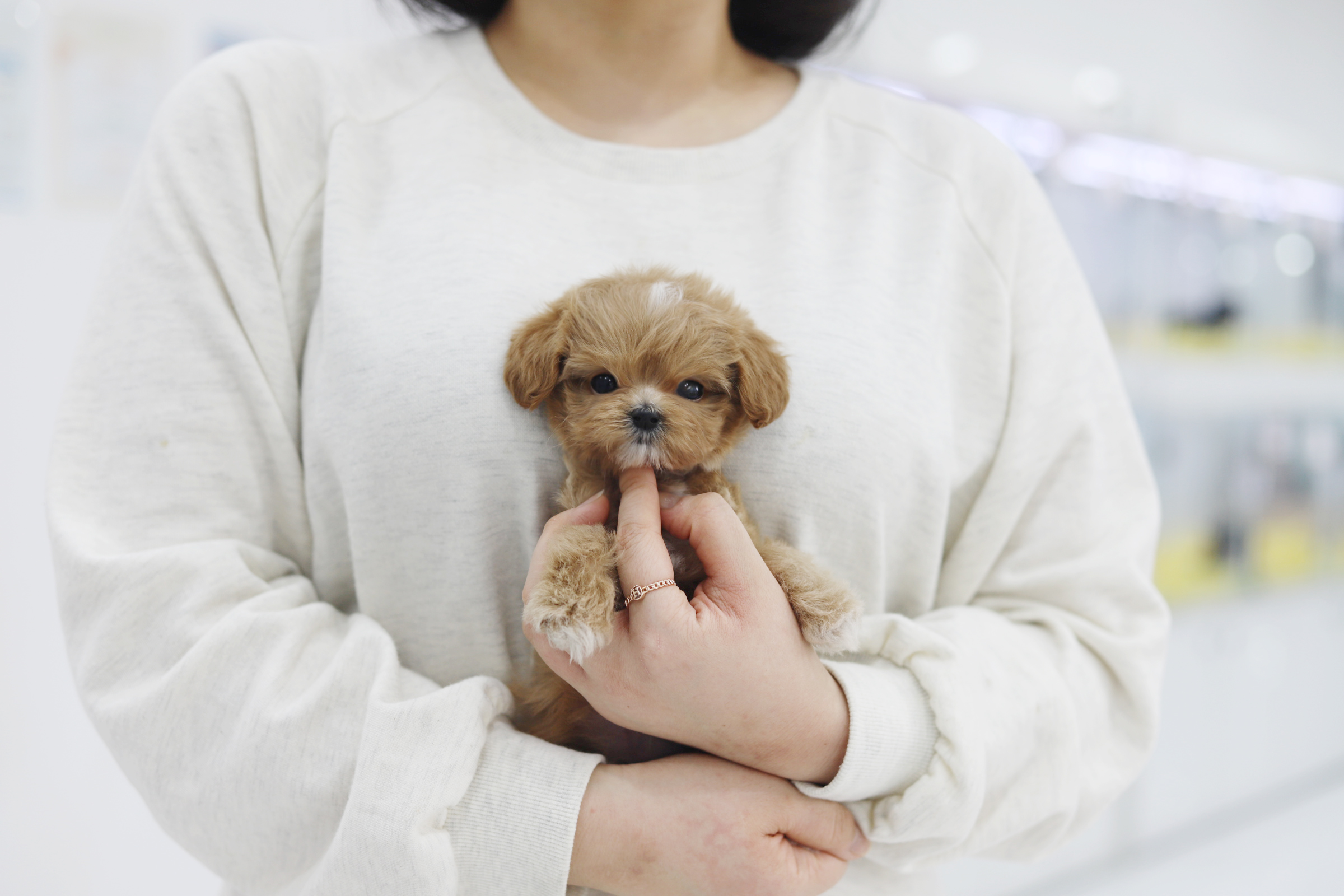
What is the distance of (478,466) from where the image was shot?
85cm

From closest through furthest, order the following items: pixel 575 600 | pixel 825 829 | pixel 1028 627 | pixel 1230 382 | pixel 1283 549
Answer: pixel 575 600 < pixel 825 829 < pixel 1028 627 < pixel 1230 382 < pixel 1283 549

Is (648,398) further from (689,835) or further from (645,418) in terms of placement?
(689,835)

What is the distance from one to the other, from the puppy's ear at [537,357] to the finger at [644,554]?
0.13 m

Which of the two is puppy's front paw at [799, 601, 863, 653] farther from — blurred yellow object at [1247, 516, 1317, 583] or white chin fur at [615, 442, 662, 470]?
blurred yellow object at [1247, 516, 1317, 583]

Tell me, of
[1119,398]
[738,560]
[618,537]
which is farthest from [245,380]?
[1119,398]

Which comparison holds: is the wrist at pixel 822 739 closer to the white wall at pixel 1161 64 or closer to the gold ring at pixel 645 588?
the gold ring at pixel 645 588

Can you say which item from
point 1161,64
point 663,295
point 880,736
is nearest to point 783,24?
point 663,295

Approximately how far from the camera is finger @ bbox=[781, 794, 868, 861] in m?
0.82

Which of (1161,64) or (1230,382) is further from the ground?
(1161,64)

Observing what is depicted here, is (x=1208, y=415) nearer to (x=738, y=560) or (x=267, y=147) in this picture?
(x=738, y=560)

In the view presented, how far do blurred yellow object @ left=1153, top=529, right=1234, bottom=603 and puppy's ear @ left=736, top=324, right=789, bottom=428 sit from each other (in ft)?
9.15

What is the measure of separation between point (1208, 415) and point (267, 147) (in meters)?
3.29

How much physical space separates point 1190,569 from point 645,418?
3.16 metres

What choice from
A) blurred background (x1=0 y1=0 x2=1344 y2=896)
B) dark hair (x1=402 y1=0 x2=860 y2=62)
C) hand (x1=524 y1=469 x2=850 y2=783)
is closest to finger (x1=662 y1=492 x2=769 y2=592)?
hand (x1=524 y1=469 x2=850 y2=783)
